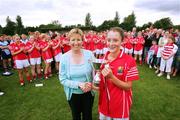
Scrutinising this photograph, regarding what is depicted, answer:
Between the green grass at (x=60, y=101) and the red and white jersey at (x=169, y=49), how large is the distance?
1.17 metres

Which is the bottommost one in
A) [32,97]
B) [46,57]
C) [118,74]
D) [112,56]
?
[32,97]

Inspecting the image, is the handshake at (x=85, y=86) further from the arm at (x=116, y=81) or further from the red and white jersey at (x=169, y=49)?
the red and white jersey at (x=169, y=49)

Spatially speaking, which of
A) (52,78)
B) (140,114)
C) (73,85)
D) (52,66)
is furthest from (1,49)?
(73,85)

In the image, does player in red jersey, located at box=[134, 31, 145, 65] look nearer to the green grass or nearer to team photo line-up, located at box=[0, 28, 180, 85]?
team photo line-up, located at box=[0, 28, 180, 85]

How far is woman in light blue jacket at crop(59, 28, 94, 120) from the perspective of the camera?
2.91 m

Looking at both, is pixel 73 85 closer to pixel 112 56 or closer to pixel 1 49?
→ pixel 112 56

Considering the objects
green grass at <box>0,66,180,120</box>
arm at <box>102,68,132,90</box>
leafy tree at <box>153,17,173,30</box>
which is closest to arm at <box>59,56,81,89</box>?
arm at <box>102,68,132,90</box>

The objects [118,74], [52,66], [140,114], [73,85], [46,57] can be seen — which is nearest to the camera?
[118,74]

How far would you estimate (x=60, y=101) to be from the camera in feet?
21.5

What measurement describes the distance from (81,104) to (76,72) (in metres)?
0.58

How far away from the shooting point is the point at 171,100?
646 cm

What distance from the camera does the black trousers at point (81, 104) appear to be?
10.1 ft

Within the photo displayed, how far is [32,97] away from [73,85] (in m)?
4.65

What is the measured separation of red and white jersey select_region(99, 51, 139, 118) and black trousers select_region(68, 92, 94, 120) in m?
0.38
